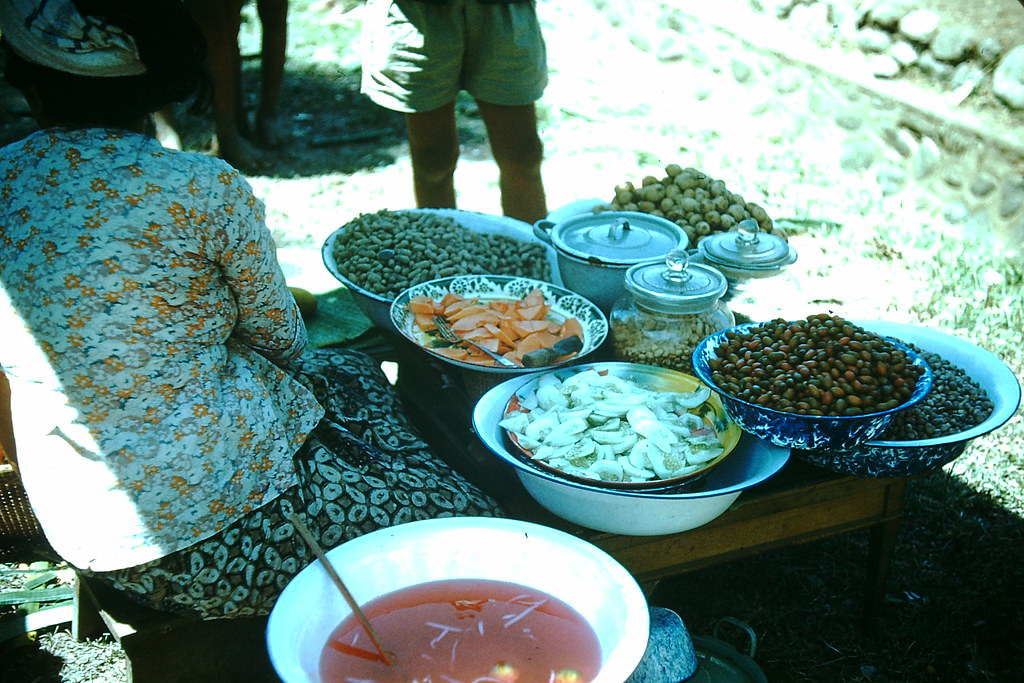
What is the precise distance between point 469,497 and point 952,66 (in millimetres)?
3904

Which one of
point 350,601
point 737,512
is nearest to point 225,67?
point 737,512

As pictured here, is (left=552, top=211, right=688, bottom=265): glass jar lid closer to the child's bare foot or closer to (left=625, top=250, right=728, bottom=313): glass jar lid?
(left=625, top=250, right=728, bottom=313): glass jar lid

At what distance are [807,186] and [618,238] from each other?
299 cm

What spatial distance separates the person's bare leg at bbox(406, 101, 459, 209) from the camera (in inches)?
133

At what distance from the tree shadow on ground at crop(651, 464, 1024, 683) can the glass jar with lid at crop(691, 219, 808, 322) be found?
30.5 inches

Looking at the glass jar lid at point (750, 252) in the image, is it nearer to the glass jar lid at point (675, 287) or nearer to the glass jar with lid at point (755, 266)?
the glass jar with lid at point (755, 266)

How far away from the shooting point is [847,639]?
2332 millimetres

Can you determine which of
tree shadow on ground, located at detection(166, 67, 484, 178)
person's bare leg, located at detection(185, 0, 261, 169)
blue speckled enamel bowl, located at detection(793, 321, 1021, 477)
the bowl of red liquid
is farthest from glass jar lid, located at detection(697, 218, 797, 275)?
tree shadow on ground, located at detection(166, 67, 484, 178)

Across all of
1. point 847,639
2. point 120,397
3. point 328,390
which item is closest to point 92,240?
point 120,397

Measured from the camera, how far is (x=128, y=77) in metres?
1.58

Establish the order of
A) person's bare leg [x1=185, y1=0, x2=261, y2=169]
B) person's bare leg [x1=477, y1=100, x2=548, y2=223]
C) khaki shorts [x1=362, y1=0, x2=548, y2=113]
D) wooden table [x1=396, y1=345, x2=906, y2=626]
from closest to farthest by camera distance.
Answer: wooden table [x1=396, y1=345, x2=906, y2=626] < khaki shorts [x1=362, y1=0, x2=548, y2=113] < person's bare leg [x1=477, y1=100, x2=548, y2=223] < person's bare leg [x1=185, y1=0, x2=261, y2=169]

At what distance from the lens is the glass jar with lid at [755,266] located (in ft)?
7.34

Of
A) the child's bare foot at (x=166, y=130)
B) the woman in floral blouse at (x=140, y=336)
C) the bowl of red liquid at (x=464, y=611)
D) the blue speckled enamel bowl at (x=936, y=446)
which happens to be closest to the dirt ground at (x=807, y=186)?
the child's bare foot at (x=166, y=130)

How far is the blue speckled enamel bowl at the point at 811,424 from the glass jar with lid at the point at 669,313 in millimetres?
274
